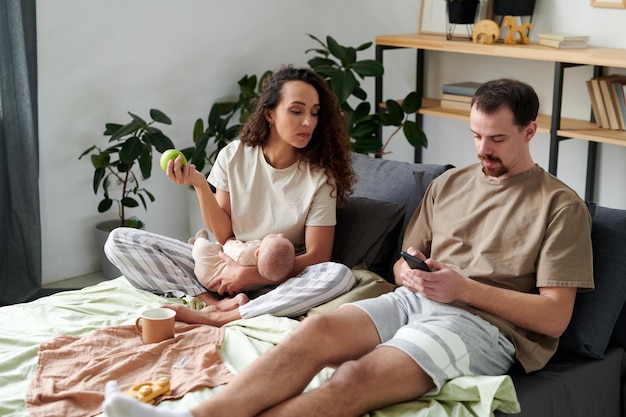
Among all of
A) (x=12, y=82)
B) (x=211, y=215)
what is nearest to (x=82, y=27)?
(x=12, y=82)

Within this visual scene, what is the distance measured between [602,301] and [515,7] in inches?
74.3

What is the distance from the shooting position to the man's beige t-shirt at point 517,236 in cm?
208

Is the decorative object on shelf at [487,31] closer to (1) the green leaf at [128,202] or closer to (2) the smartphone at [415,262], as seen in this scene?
(1) the green leaf at [128,202]

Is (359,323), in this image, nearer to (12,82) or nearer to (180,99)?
(12,82)

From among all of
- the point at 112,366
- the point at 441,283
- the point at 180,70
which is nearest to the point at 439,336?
the point at 441,283

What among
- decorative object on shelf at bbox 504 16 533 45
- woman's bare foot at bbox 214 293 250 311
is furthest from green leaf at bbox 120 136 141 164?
decorative object on shelf at bbox 504 16 533 45

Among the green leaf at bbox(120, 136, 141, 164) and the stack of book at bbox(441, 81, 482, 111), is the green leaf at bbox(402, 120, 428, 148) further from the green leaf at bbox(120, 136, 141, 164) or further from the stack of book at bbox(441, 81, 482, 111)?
the green leaf at bbox(120, 136, 141, 164)

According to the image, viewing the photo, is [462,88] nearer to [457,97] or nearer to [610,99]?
[457,97]

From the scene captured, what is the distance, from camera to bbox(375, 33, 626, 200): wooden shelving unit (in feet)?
10.9

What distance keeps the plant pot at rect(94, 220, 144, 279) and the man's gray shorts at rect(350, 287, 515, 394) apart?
2.05 m

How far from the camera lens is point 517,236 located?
2160mm

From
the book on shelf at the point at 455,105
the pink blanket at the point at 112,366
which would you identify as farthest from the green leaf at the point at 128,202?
the pink blanket at the point at 112,366

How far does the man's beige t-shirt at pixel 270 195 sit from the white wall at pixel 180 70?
1367 mm

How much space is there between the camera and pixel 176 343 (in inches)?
87.2
